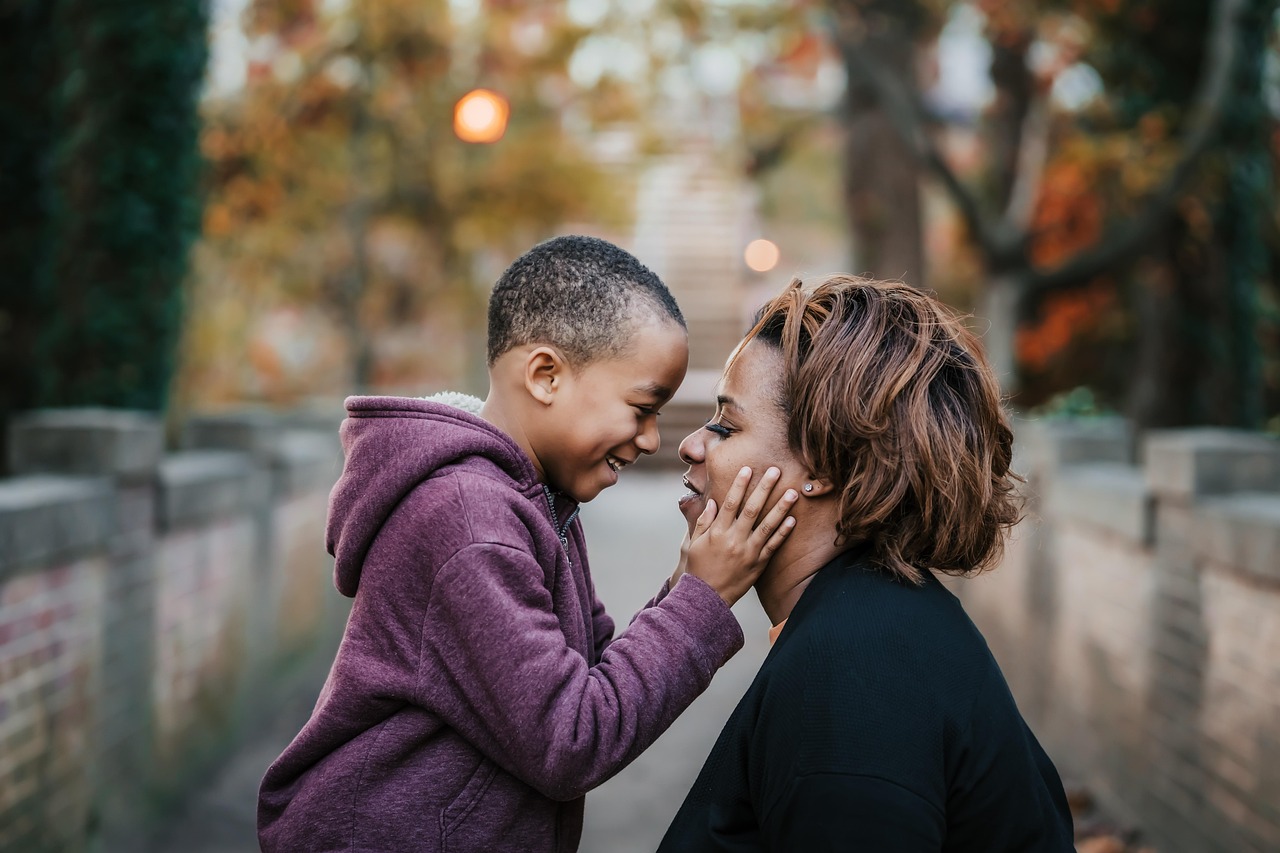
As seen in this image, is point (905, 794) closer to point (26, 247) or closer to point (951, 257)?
point (26, 247)

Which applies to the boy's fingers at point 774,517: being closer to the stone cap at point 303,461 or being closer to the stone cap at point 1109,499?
the stone cap at point 1109,499

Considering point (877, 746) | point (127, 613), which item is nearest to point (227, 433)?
point (127, 613)

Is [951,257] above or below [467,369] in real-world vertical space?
above

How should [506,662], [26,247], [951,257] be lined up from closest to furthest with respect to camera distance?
[506,662] < [26,247] < [951,257]

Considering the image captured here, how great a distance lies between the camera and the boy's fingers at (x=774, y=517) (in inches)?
80.4

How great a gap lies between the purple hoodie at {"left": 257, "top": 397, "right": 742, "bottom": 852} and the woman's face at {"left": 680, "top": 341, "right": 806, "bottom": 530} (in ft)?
0.65

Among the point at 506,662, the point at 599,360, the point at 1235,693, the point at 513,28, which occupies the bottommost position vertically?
the point at 1235,693

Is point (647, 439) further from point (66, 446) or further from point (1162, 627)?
point (1162, 627)

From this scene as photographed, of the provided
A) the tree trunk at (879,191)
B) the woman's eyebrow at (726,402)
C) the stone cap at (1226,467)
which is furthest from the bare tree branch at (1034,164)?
the woman's eyebrow at (726,402)

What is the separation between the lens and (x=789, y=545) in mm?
2102

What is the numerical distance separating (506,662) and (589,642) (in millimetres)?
395

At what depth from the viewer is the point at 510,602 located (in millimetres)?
1950

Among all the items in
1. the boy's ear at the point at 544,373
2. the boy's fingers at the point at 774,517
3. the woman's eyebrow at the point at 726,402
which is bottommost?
the boy's fingers at the point at 774,517

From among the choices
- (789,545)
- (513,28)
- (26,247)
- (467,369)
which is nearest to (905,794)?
(789,545)
